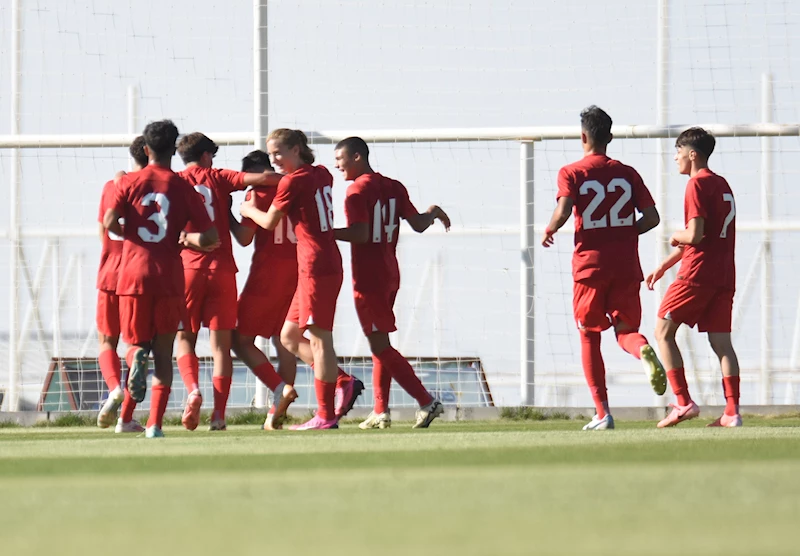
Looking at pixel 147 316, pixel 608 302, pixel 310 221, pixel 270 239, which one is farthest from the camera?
pixel 270 239

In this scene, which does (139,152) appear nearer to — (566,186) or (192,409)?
(192,409)

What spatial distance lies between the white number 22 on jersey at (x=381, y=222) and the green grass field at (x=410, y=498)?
279 centimetres

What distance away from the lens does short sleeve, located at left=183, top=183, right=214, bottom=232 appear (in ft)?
25.8

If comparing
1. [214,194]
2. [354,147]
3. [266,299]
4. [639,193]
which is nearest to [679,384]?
[639,193]

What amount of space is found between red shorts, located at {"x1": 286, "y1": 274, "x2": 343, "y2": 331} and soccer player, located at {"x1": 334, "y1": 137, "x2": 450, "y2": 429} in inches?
Result: 18.9

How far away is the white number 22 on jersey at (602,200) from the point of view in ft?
28.5

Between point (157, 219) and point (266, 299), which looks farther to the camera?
point (266, 299)

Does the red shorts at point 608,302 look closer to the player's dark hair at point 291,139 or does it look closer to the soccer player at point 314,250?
the soccer player at point 314,250

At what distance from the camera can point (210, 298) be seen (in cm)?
921

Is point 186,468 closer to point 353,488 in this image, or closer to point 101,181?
point 353,488

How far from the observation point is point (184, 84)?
1332cm

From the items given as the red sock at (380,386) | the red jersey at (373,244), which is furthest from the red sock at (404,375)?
the red jersey at (373,244)

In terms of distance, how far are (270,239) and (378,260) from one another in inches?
29.6

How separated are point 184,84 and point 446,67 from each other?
2.41m
